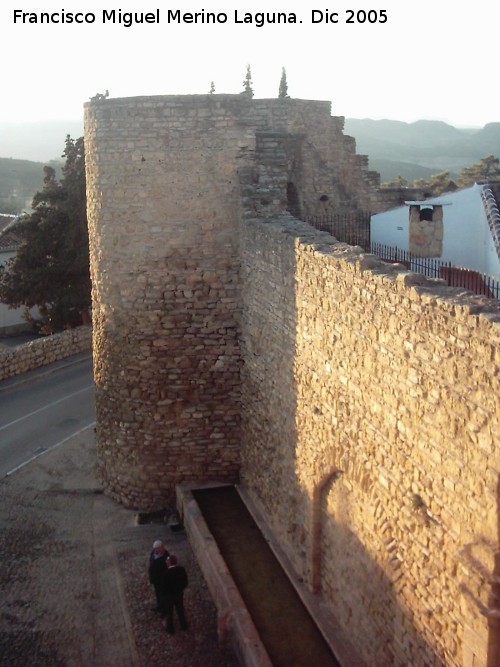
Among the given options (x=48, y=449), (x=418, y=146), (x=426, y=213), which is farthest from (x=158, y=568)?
(x=418, y=146)

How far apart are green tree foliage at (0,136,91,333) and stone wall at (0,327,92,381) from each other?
1.38 metres

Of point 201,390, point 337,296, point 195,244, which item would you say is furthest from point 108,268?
point 337,296

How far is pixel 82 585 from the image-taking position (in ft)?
29.4

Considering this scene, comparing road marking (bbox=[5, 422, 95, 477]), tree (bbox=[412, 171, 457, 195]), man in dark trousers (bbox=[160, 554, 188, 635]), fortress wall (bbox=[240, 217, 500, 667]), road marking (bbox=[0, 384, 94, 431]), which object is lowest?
road marking (bbox=[0, 384, 94, 431])

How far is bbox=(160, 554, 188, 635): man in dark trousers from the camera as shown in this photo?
7.98m

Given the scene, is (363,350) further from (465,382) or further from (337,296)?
(465,382)

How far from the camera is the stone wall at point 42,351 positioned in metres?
18.4

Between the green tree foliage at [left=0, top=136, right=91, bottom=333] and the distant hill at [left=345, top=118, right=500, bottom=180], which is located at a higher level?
the distant hill at [left=345, top=118, right=500, bottom=180]

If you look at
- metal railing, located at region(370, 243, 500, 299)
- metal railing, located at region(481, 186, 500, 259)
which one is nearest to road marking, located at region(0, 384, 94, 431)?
metal railing, located at region(370, 243, 500, 299)

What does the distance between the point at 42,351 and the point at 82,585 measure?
1143 centimetres

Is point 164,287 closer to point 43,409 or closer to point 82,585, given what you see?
point 82,585

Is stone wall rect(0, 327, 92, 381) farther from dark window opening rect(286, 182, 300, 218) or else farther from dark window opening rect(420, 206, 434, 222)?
dark window opening rect(420, 206, 434, 222)

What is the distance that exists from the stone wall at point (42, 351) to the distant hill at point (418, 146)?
182 feet

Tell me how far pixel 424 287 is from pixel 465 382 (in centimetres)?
91
